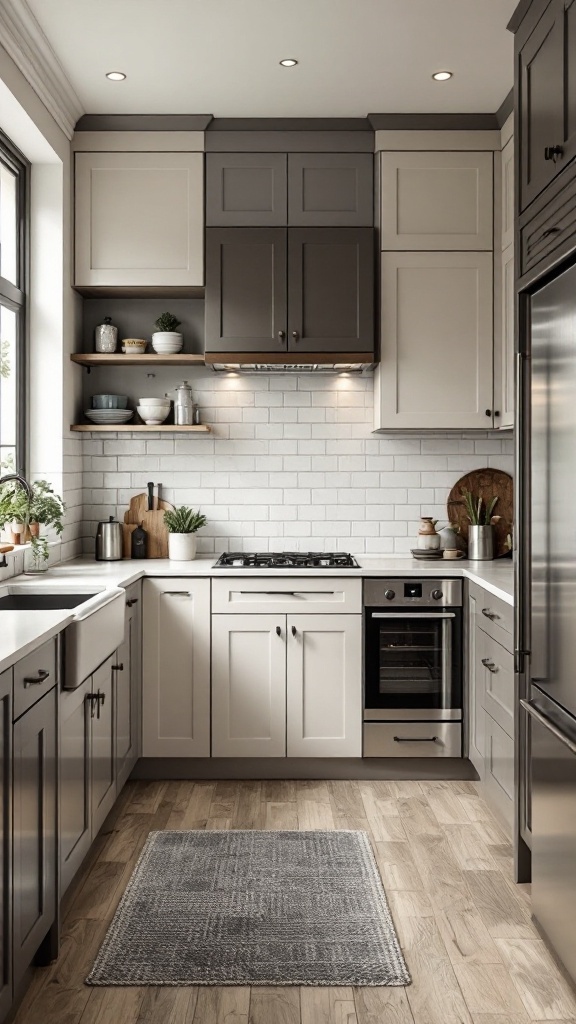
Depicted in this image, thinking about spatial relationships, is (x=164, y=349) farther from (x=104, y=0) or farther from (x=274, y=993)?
(x=274, y=993)

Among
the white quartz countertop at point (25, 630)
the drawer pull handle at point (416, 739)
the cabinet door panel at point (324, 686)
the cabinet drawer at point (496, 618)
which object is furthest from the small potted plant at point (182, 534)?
the white quartz countertop at point (25, 630)

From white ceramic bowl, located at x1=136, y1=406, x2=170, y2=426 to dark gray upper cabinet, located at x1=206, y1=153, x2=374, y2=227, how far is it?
36.7 inches

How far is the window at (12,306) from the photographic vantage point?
387cm

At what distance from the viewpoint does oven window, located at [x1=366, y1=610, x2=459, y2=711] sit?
13.1 ft

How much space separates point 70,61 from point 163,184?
72 centimetres

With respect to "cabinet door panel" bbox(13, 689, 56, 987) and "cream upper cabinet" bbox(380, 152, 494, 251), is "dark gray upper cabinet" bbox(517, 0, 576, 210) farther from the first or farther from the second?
"cabinet door panel" bbox(13, 689, 56, 987)

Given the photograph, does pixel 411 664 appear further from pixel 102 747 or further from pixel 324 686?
pixel 102 747

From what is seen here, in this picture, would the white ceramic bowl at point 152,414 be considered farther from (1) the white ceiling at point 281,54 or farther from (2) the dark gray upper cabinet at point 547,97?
(2) the dark gray upper cabinet at point 547,97

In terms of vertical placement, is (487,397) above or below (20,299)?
below

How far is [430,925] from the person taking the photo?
106 inches

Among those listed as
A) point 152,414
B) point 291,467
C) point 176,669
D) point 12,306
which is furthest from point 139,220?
point 176,669

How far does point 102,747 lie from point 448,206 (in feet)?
9.59

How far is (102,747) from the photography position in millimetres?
3150

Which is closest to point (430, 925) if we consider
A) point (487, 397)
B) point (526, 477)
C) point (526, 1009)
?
point (526, 1009)
